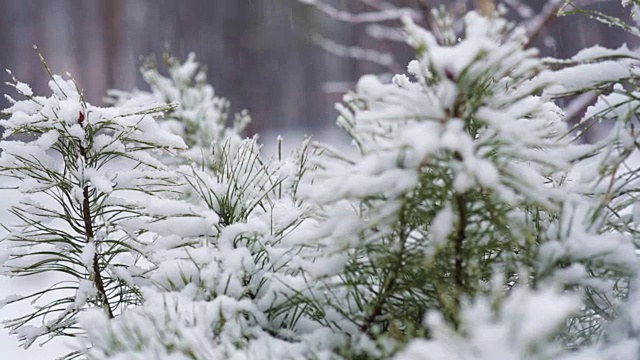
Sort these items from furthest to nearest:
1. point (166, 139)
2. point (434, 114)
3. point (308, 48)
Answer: point (308, 48), point (166, 139), point (434, 114)

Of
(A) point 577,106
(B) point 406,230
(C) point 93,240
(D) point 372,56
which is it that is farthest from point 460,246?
(D) point 372,56

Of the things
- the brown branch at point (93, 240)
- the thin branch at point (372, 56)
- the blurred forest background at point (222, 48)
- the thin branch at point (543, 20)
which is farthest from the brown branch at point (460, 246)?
the blurred forest background at point (222, 48)

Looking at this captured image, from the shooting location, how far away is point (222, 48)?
21.7ft

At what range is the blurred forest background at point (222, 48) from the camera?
21.2ft

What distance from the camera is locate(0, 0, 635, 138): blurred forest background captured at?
254 inches

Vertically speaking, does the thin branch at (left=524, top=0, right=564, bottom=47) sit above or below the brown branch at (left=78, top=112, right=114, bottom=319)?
above

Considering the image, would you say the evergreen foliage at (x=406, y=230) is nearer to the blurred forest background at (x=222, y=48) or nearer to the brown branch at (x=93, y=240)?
the brown branch at (x=93, y=240)

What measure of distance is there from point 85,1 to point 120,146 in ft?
22.2

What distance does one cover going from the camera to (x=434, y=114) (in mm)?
407

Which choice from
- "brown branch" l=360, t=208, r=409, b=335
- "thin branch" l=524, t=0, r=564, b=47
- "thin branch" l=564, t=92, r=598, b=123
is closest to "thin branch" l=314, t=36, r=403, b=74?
"thin branch" l=524, t=0, r=564, b=47

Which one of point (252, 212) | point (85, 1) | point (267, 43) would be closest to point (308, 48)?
point (267, 43)

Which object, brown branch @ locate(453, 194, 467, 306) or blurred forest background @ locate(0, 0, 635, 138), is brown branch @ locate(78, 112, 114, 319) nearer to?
brown branch @ locate(453, 194, 467, 306)

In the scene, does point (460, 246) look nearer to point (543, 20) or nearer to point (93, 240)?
point (93, 240)

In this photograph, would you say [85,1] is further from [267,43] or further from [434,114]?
[434,114]
